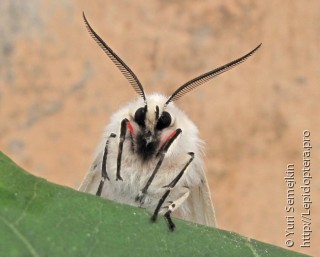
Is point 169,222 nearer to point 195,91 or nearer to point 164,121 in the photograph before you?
point 164,121

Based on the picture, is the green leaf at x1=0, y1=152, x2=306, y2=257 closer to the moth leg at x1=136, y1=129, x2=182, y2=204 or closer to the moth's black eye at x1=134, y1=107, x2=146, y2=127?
the moth leg at x1=136, y1=129, x2=182, y2=204

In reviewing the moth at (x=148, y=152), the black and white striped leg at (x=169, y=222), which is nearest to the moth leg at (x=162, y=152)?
the moth at (x=148, y=152)

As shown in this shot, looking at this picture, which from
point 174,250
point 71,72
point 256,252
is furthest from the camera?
point 71,72

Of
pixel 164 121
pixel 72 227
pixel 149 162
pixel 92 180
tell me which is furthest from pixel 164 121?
pixel 72 227

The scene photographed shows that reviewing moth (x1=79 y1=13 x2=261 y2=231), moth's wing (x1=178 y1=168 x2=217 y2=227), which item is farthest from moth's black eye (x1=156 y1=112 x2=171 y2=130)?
moth's wing (x1=178 y1=168 x2=217 y2=227)

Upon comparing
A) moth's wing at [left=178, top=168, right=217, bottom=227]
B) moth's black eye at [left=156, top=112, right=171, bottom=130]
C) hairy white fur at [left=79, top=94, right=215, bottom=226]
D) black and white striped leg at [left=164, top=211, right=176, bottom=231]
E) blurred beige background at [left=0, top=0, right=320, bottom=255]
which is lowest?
blurred beige background at [left=0, top=0, right=320, bottom=255]

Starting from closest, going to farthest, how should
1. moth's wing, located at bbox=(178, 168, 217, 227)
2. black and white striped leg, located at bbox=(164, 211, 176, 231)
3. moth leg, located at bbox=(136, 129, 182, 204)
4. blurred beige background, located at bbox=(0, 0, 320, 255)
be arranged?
black and white striped leg, located at bbox=(164, 211, 176, 231), moth leg, located at bbox=(136, 129, 182, 204), moth's wing, located at bbox=(178, 168, 217, 227), blurred beige background, located at bbox=(0, 0, 320, 255)

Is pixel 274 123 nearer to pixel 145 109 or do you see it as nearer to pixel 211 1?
pixel 211 1

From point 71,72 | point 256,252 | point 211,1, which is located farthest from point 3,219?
point 211,1
